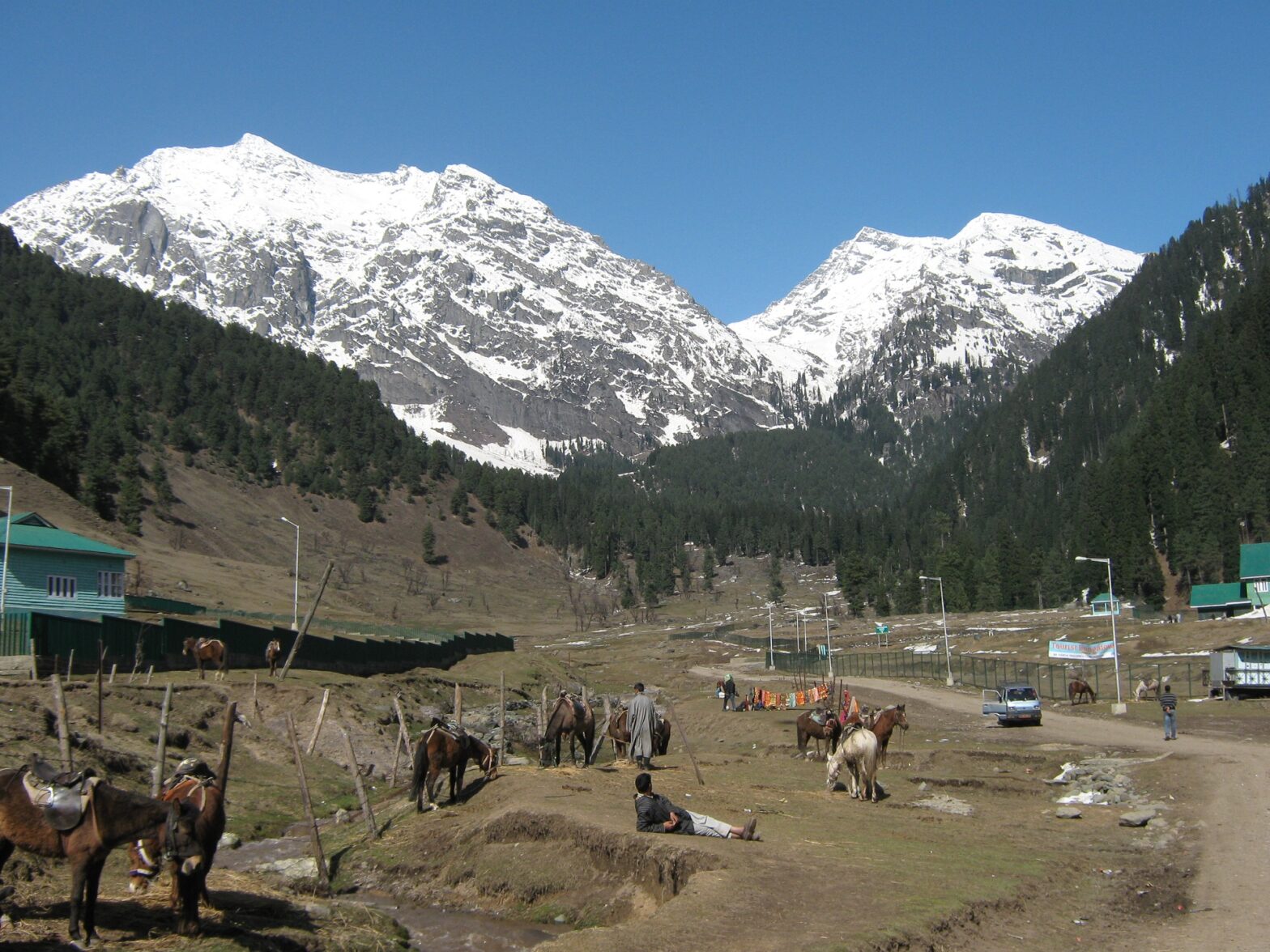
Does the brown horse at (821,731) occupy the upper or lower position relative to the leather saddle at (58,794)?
lower

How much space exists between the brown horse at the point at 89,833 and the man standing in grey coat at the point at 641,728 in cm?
1711

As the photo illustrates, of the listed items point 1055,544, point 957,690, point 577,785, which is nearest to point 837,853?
point 577,785

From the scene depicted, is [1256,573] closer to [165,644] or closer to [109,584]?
[165,644]

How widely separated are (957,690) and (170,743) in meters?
52.3

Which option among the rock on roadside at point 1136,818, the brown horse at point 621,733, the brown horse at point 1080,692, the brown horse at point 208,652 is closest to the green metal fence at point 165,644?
the brown horse at point 208,652

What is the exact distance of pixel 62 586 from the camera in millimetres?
50875

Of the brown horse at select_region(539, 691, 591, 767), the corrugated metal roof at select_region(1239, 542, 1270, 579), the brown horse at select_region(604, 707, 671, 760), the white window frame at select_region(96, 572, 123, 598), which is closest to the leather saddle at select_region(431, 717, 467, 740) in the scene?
the brown horse at select_region(539, 691, 591, 767)

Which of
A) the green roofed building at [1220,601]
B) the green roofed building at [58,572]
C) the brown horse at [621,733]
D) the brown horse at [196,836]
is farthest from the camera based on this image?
the green roofed building at [1220,601]

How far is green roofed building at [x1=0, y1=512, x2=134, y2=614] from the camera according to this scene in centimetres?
4903

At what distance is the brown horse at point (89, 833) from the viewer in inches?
492

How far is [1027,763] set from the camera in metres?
35.4

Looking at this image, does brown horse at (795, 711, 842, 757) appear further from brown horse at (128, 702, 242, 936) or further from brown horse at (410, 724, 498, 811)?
brown horse at (128, 702, 242, 936)

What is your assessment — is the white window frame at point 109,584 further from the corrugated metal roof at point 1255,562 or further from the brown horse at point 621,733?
the corrugated metal roof at point 1255,562

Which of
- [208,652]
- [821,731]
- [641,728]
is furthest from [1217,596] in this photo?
[208,652]
